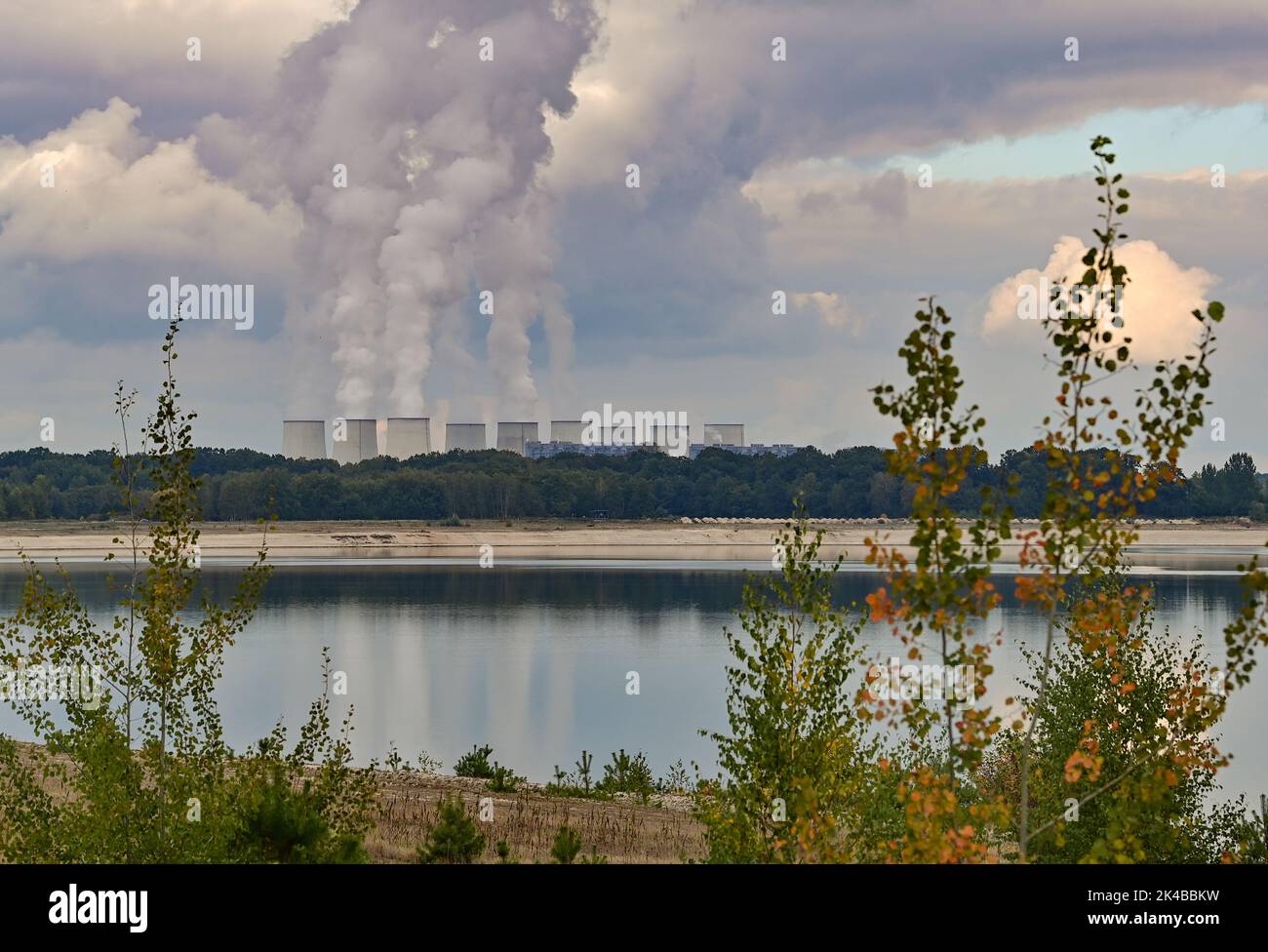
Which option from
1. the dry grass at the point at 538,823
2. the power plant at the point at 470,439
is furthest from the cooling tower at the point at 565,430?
the dry grass at the point at 538,823

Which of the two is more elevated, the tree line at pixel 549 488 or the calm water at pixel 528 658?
the tree line at pixel 549 488

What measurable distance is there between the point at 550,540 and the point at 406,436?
19.6m

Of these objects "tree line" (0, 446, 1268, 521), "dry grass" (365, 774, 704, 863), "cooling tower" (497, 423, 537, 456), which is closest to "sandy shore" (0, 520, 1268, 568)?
"tree line" (0, 446, 1268, 521)

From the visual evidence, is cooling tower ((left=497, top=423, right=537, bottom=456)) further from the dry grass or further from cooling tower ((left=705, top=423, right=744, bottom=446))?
the dry grass

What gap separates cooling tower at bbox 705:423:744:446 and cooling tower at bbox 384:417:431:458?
2447 inches

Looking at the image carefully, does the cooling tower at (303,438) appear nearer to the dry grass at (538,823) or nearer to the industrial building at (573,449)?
the industrial building at (573,449)

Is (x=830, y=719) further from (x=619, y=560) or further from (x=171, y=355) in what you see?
(x=619, y=560)

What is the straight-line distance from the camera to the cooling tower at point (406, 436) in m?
117

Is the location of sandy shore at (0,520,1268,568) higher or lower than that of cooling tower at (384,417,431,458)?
lower

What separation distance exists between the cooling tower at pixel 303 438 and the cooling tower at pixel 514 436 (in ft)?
105

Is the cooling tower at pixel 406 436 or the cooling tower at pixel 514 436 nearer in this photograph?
the cooling tower at pixel 406 436

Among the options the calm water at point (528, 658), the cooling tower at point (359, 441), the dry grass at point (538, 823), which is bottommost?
the calm water at point (528, 658)

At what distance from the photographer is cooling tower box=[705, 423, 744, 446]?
584ft

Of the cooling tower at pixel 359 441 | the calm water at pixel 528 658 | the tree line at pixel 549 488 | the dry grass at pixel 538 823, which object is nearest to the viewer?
the dry grass at pixel 538 823
